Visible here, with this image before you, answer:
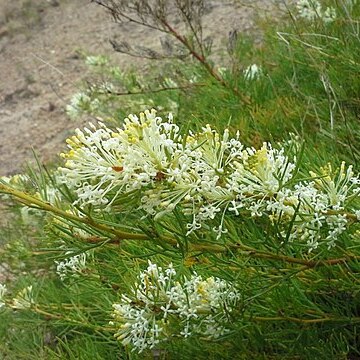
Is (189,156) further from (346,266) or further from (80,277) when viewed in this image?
(80,277)

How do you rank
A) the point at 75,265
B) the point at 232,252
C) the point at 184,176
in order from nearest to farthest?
the point at 184,176
the point at 232,252
the point at 75,265

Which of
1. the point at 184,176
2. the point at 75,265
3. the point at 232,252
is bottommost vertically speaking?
the point at 75,265

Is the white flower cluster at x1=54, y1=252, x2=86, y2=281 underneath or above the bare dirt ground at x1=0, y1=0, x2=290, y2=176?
above

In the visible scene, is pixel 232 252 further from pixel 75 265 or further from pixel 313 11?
pixel 313 11

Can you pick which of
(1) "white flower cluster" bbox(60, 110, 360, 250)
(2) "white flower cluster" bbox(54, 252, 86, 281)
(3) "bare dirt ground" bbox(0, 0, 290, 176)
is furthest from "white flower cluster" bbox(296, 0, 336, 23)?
(1) "white flower cluster" bbox(60, 110, 360, 250)

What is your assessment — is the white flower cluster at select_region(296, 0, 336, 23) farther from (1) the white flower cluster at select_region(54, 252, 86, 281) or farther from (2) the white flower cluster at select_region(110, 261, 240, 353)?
(2) the white flower cluster at select_region(110, 261, 240, 353)

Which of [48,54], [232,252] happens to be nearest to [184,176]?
[232,252]
